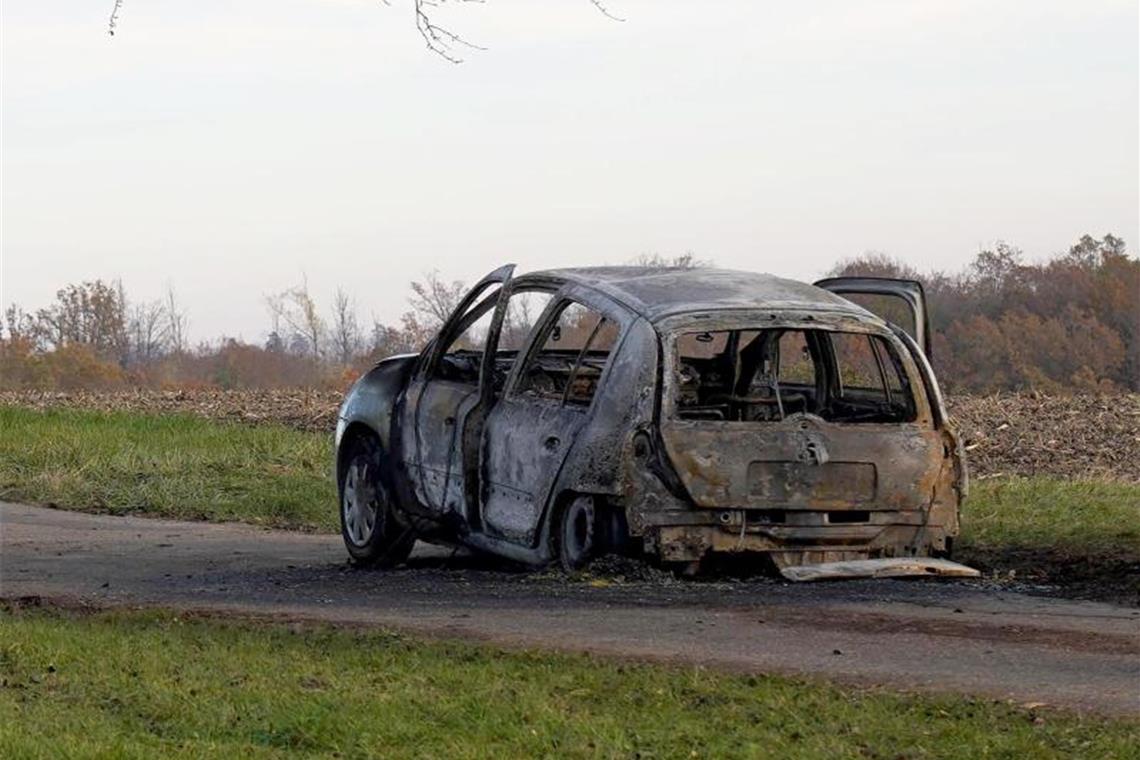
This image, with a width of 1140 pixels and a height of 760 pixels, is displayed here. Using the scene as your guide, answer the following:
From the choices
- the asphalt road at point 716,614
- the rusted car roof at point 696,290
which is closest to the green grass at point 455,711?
the asphalt road at point 716,614

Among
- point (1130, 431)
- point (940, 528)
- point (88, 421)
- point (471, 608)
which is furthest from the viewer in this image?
point (88, 421)

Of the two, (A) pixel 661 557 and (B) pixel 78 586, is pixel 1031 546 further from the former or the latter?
(B) pixel 78 586

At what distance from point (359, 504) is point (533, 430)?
2091mm

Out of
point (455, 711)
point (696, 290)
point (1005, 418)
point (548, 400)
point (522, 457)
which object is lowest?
point (455, 711)

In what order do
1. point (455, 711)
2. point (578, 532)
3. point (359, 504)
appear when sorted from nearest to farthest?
point (455, 711), point (578, 532), point (359, 504)

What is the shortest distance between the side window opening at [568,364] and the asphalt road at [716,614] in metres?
0.98

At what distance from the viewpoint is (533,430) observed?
10961 mm

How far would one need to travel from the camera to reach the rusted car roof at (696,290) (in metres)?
10.8

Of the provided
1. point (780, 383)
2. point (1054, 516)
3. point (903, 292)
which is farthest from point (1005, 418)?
point (903, 292)

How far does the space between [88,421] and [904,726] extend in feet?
60.8

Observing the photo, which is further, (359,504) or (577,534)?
(359,504)

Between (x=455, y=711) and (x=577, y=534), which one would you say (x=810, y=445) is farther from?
(x=455, y=711)

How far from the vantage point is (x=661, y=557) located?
10344 mm

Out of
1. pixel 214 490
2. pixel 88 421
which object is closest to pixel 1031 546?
pixel 214 490
